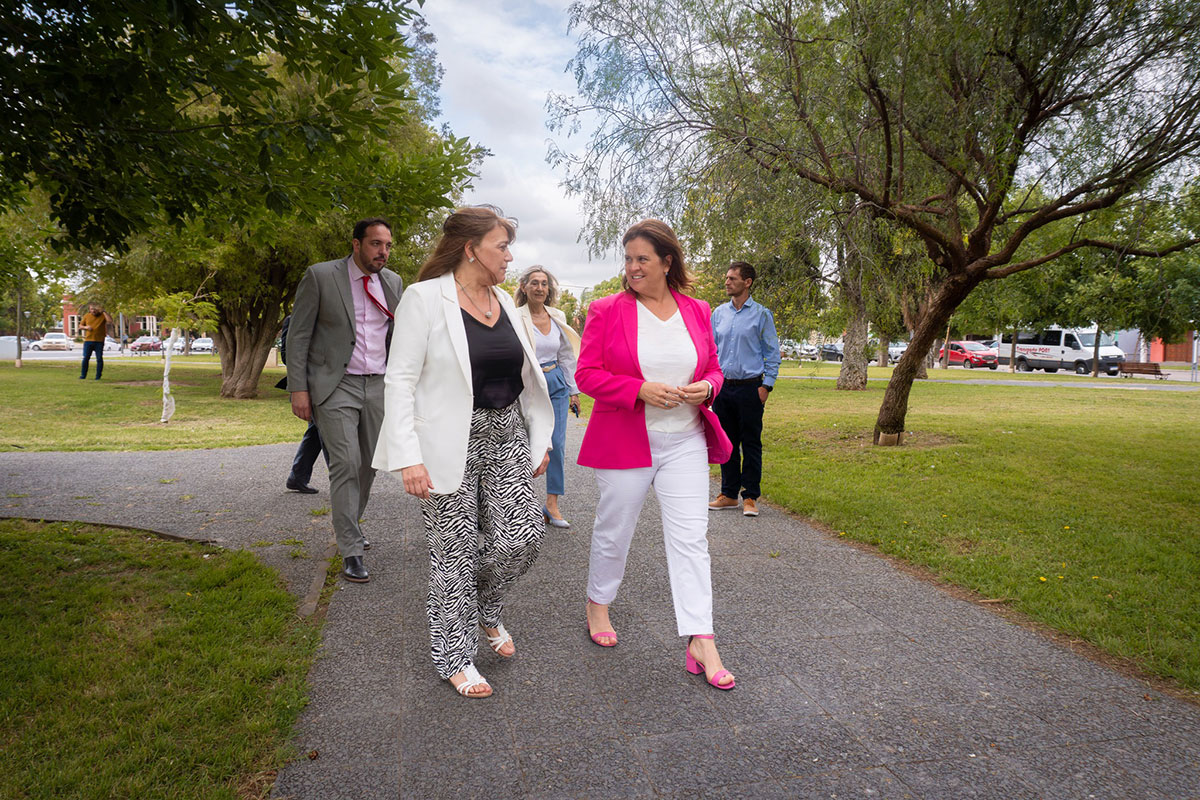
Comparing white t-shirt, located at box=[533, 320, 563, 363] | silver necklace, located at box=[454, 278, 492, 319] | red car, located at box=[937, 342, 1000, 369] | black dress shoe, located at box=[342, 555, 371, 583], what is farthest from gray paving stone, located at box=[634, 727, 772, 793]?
red car, located at box=[937, 342, 1000, 369]

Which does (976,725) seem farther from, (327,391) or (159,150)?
(159,150)

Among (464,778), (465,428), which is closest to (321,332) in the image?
(465,428)

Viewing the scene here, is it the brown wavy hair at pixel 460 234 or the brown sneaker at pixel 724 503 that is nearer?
the brown wavy hair at pixel 460 234

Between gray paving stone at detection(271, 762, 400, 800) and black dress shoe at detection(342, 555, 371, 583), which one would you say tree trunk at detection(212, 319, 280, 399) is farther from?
gray paving stone at detection(271, 762, 400, 800)

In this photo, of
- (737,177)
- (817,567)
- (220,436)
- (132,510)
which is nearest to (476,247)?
(817,567)

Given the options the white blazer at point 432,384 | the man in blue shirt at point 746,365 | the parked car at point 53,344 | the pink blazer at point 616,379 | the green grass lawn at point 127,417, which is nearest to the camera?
the white blazer at point 432,384

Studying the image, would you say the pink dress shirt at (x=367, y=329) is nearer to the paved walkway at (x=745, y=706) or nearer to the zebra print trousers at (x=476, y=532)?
the paved walkway at (x=745, y=706)

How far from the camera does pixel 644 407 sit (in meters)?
3.62

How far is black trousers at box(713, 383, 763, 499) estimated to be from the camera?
680cm

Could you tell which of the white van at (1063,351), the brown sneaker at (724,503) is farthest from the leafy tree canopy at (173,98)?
the white van at (1063,351)

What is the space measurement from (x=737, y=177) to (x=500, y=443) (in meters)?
6.13

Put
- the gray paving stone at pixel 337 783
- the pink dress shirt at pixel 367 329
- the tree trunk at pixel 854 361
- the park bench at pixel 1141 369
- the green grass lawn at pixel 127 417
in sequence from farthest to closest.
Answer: the park bench at pixel 1141 369, the tree trunk at pixel 854 361, the green grass lawn at pixel 127 417, the pink dress shirt at pixel 367 329, the gray paving stone at pixel 337 783

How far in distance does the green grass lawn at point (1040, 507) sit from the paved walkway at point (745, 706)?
539mm

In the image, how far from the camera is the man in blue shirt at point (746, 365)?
264 inches
